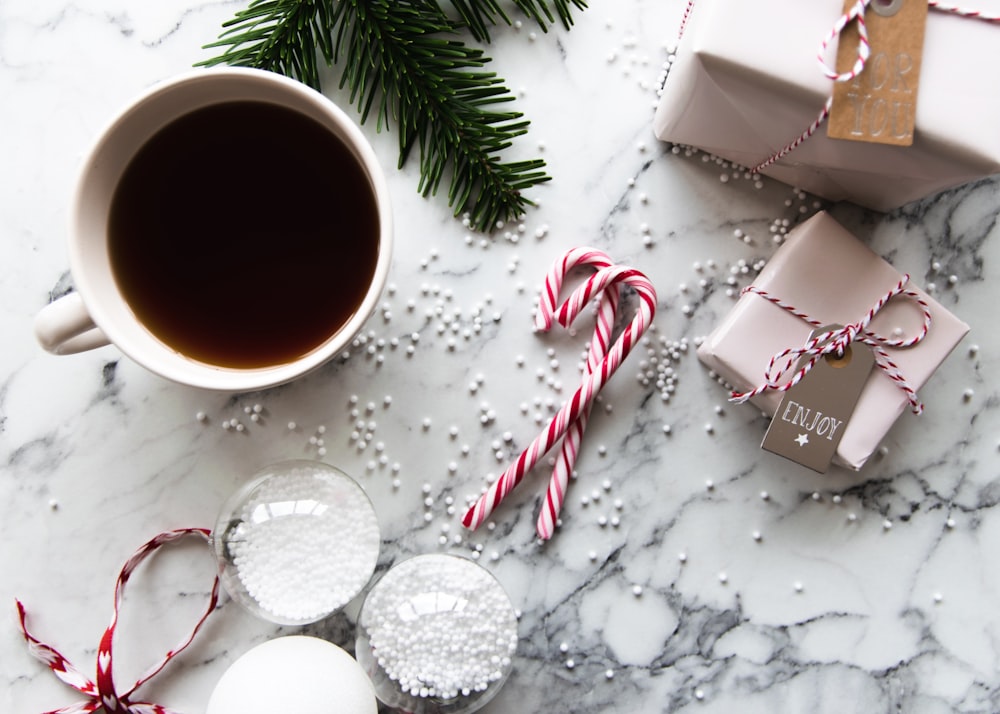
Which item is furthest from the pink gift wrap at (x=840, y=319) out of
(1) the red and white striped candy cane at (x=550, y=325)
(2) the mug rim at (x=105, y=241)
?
(2) the mug rim at (x=105, y=241)

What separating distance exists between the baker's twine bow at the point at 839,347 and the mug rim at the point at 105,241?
0.47 meters

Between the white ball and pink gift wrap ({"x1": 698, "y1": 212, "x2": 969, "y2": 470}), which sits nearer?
the white ball

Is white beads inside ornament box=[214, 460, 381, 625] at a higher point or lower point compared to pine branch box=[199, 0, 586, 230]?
lower

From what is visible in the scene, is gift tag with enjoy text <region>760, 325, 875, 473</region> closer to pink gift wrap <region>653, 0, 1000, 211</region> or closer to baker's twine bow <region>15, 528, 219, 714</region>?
pink gift wrap <region>653, 0, 1000, 211</region>

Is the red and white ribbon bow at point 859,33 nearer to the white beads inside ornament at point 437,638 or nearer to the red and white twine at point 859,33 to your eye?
the red and white twine at point 859,33

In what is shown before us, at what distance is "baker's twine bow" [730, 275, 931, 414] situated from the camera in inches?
37.8

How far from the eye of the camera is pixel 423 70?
37.5 inches

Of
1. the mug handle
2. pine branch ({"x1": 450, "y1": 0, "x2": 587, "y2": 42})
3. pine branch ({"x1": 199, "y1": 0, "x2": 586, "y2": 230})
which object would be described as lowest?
the mug handle

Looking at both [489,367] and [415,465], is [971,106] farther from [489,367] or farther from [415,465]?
[415,465]

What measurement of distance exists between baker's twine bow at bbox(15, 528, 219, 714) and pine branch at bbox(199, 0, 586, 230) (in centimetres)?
55

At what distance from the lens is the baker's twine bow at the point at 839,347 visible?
96 cm

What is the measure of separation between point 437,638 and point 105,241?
1.84ft

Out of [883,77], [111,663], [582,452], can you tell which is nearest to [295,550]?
[111,663]

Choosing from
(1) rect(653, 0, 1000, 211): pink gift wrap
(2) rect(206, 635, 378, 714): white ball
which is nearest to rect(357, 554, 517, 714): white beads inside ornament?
(2) rect(206, 635, 378, 714): white ball
